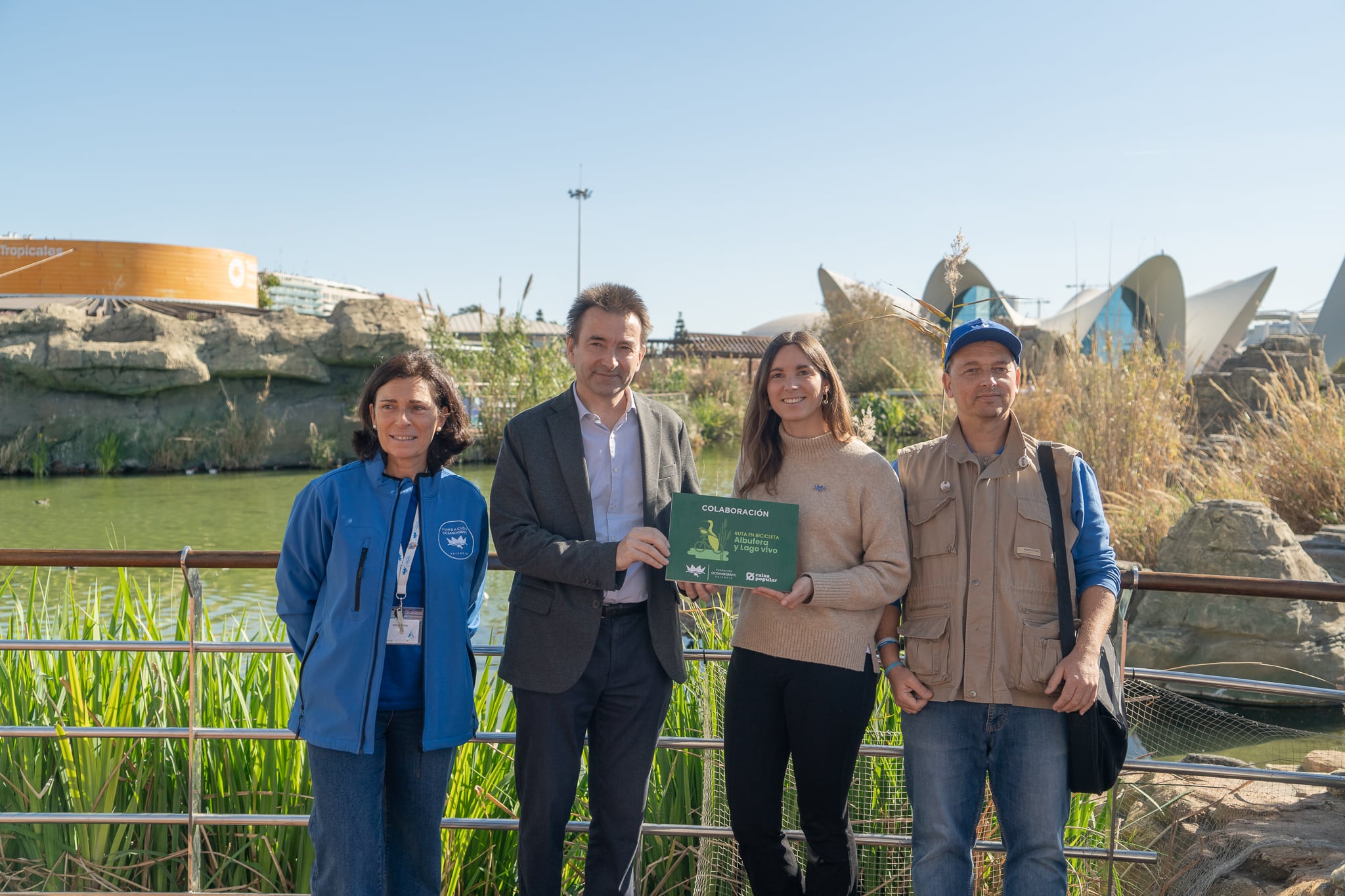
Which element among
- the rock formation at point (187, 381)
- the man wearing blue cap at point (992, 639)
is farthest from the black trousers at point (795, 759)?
the rock formation at point (187, 381)

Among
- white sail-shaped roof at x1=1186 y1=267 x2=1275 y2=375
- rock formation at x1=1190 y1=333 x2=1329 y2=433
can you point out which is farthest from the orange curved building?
white sail-shaped roof at x1=1186 y1=267 x2=1275 y2=375

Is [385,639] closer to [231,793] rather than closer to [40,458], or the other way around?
[231,793]

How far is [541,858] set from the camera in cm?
207

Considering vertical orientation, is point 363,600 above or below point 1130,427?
below

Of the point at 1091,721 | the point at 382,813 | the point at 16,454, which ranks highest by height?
the point at 16,454

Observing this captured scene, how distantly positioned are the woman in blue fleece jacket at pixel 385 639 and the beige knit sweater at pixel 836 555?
650mm

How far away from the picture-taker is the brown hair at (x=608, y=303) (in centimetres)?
213

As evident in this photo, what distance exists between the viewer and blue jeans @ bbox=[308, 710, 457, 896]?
6.20 feet

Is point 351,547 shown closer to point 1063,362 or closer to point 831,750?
point 831,750

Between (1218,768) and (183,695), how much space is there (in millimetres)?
2877

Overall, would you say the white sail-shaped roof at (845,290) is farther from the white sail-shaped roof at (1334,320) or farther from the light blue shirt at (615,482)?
the white sail-shaped roof at (1334,320)

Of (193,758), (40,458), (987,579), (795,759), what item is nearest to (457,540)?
(795,759)

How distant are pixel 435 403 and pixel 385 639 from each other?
530 millimetres

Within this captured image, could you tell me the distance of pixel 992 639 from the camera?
1976mm
